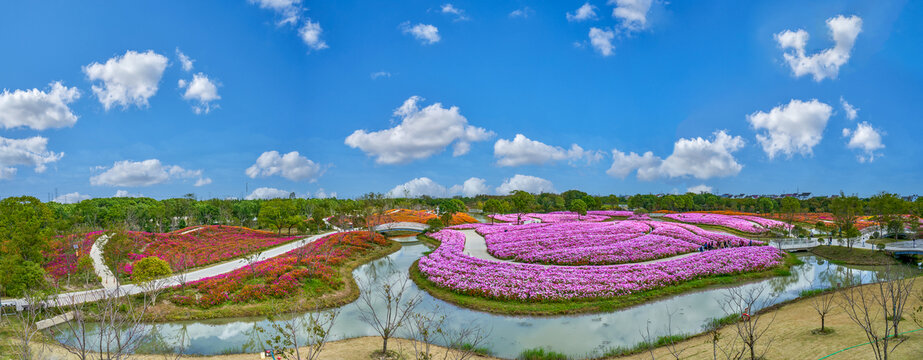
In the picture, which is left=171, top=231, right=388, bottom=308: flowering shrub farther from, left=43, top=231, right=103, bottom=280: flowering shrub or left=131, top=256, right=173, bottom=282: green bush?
left=43, top=231, right=103, bottom=280: flowering shrub

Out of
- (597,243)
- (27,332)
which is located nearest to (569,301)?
(597,243)

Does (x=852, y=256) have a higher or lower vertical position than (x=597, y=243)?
lower

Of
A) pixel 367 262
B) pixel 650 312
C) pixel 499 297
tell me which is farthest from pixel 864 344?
pixel 367 262

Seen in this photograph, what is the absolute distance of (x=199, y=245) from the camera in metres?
36.8

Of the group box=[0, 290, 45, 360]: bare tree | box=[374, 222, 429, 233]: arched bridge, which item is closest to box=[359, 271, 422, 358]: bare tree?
box=[0, 290, 45, 360]: bare tree

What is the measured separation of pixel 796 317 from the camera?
1691cm

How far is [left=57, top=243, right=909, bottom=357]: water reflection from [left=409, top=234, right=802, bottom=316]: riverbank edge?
408 mm

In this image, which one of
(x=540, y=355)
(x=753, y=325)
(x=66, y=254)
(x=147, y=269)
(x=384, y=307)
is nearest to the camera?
(x=540, y=355)

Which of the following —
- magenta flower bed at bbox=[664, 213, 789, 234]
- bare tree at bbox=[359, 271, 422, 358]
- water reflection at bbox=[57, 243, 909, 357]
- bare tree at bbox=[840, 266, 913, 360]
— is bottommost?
water reflection at bbox=[57, 243, 909, 357]

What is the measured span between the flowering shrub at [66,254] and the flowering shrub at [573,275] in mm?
21966

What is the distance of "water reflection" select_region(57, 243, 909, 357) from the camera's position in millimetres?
15195

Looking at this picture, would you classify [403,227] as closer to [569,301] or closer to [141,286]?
[141,286]

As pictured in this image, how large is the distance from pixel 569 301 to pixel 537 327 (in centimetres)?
341

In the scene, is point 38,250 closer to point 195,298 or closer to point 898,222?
point 195,298
